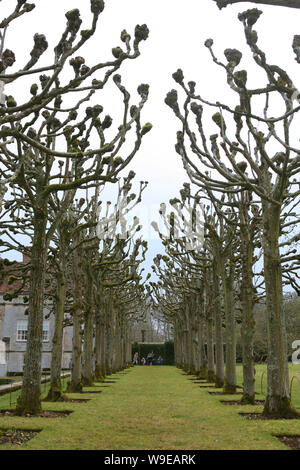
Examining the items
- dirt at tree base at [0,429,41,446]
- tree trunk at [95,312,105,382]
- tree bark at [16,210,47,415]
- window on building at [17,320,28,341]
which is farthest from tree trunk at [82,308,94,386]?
window on building at [17,320,28,341]

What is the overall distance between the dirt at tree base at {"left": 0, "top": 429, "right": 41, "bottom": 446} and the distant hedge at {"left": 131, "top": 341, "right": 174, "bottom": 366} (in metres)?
59.5

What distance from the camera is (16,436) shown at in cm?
917

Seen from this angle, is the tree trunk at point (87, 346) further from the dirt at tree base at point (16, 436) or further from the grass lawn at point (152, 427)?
the dirt at tree base at point (16, 436)

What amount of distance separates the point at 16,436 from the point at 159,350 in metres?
61.7

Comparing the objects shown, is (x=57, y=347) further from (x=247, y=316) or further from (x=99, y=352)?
(x=99, y=352)

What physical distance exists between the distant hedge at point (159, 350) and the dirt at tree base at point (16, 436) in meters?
59.5

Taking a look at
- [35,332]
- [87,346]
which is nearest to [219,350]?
[87,346]

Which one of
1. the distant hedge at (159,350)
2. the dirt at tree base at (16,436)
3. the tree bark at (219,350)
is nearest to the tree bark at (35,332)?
the dirt at tree base at (16,436)

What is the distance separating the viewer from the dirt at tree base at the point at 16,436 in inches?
340

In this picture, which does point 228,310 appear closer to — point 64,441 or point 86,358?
point 86,358

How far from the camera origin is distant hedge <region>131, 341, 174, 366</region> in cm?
6781

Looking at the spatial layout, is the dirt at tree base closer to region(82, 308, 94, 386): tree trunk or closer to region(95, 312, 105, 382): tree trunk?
region(82, 308, 94, 386): tree trunk
